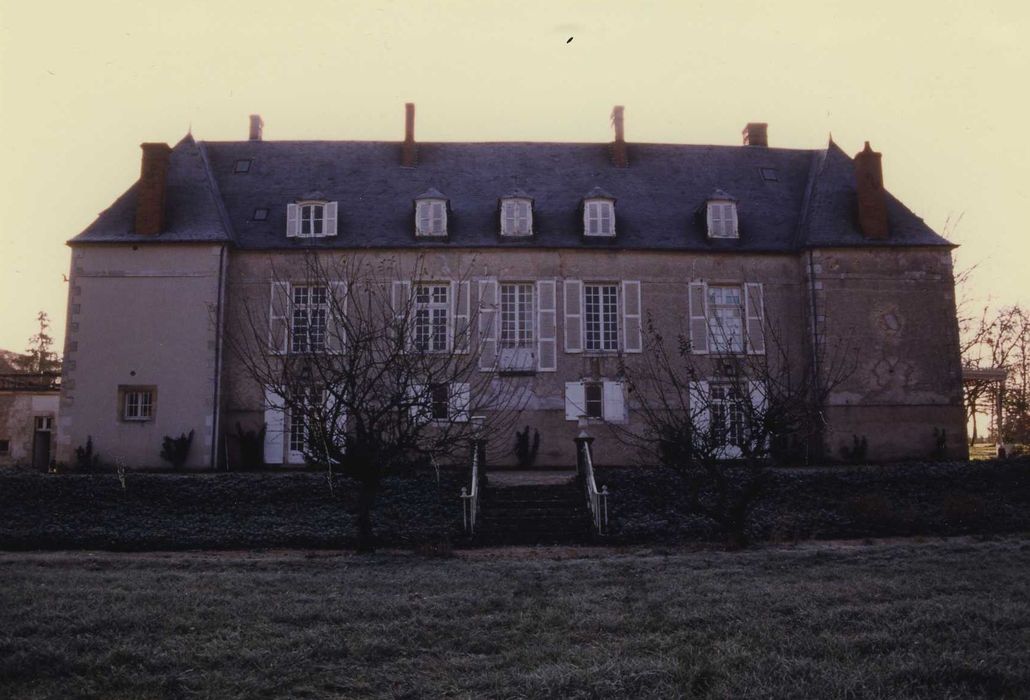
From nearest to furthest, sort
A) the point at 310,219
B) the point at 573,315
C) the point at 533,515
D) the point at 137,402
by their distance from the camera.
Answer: the point at 533,515, the point at 137,402, the point at 573,315, the point at 310,219

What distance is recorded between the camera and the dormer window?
69.0 feet

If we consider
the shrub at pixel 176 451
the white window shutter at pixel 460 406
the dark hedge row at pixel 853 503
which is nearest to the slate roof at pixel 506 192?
the shrub at pixel 176 451

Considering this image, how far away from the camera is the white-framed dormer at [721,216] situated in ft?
70.4

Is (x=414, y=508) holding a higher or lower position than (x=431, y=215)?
lower

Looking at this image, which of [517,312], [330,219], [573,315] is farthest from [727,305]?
[330,219]

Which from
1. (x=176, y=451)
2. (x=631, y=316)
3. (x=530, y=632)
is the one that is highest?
(x=631, y=316)

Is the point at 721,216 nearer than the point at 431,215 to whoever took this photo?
No

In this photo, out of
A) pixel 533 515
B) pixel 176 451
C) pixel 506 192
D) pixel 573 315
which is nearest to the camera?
pixel 533 515

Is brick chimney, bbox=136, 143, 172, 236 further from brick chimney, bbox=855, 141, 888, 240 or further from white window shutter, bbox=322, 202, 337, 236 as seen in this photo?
brick chimney, bbox=855, 141, 888, 240

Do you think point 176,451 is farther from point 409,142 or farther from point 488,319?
point 409,142

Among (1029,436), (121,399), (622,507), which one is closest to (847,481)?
(622,507)

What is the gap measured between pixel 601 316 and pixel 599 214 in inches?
100

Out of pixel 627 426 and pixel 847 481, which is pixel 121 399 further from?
pixel 847 481

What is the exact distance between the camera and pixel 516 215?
69.4 feet
